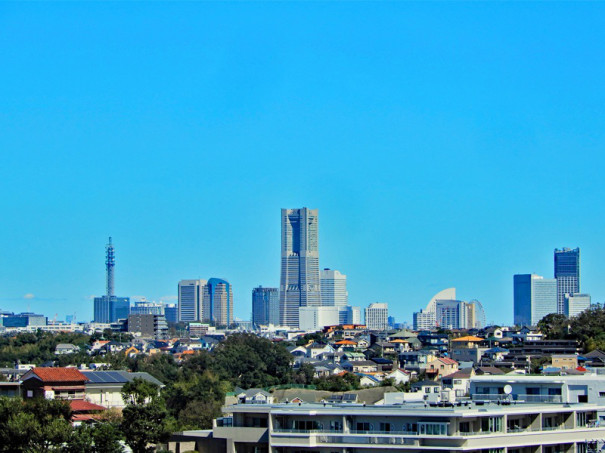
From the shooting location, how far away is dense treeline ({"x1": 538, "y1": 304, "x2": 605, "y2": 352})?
89.0 m

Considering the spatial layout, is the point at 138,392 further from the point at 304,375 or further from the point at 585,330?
the point at 585,330

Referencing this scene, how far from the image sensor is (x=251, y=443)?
3400cm

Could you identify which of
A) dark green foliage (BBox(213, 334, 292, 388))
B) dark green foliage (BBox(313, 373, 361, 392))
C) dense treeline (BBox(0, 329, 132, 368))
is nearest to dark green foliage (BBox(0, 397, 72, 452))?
dark green foliage (BBox(313, 373, 361, 392))

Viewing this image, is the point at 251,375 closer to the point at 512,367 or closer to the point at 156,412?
the point at 512,367

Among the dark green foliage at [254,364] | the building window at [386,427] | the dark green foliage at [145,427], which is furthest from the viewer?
the dark green foliage at [254,364]

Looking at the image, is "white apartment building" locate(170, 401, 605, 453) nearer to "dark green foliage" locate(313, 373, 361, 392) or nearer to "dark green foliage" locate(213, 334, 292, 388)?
"dark green foliage" locate(313, 373, 361, 392)

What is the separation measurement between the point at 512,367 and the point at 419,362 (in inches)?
564

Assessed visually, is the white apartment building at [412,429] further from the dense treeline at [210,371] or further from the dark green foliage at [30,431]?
the dense treeline at [210,371]

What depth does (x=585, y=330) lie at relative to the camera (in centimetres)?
9406

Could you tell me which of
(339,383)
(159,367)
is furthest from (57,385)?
(159,367)

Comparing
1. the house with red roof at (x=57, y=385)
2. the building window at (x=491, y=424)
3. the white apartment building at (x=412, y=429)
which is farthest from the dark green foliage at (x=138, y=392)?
the building window at (x=491, y=424)

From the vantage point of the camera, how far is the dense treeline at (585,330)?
292 feet

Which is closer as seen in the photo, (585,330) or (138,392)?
(138,392)

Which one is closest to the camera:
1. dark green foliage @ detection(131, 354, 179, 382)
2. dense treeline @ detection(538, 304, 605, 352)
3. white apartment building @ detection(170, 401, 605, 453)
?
white apartment building @ detection(170, 401, 605, 453)
